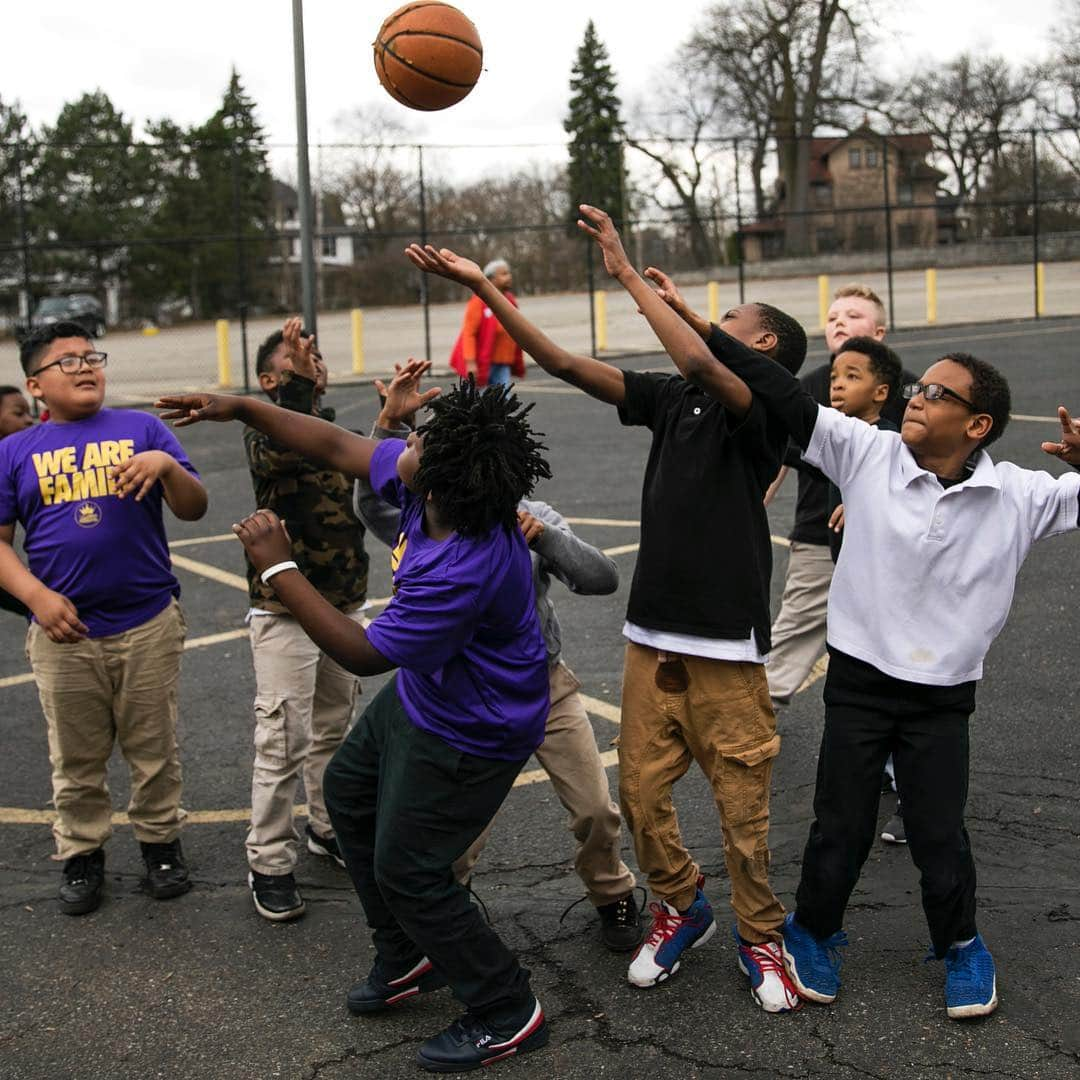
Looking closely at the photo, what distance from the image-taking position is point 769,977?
12.0 feet

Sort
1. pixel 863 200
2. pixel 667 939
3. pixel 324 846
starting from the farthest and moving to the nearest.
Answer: pixel 863 200
pixel 324 846
pixel 667 939

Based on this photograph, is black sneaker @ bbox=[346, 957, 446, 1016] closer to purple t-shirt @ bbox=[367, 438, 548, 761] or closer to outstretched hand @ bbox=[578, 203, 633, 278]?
purple t-shirt @ bbox=[367, 438, 548, 761]

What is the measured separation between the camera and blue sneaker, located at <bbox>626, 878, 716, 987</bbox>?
3.77 metres

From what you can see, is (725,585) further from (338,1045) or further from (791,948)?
(338,1045)

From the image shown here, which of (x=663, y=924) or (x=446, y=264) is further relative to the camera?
(x=663, y=924)

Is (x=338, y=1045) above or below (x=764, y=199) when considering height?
below

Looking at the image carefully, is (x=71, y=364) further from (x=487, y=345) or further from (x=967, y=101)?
(x=967, y=101)

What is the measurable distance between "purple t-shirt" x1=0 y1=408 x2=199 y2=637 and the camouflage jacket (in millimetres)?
391

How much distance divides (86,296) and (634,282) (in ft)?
136

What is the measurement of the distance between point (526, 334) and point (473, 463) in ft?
2.57

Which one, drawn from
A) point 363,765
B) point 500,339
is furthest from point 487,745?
point 500,339

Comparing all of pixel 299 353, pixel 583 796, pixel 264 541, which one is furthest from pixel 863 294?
pixel 264 541

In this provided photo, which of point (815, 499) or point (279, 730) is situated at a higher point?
point (815, 499)

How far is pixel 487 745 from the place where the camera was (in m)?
3.42
